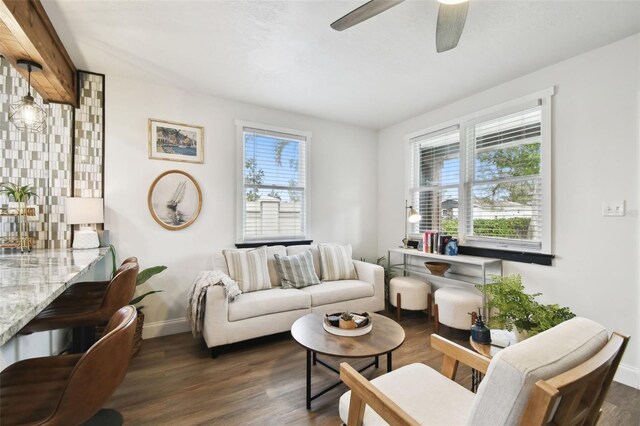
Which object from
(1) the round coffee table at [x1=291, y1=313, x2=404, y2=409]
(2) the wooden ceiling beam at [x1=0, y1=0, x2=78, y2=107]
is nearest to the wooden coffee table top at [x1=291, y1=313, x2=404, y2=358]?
(1) the round coffee table at [x1=291, y1=313, x2=404, y2=409]

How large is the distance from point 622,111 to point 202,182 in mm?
4022

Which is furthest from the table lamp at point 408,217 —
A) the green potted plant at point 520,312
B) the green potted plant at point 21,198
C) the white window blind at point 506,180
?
the green potted plant at point 21,198

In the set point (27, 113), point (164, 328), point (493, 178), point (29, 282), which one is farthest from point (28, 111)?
point (493, 178)

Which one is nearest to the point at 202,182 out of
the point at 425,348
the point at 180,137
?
the point at 180,137

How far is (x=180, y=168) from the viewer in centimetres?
333

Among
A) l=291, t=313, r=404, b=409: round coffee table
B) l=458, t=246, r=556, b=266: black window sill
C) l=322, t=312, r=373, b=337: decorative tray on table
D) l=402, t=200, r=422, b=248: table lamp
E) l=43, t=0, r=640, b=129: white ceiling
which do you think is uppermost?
l=43, t=0, r=640, b=129: white ceiling

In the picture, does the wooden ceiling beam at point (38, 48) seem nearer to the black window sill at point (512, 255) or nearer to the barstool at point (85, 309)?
the barstool at point (85, 309)

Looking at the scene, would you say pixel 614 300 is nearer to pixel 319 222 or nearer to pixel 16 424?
pixel 319 222

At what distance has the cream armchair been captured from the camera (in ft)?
2.62

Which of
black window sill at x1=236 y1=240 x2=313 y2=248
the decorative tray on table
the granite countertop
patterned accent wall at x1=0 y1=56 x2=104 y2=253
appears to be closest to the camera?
the granite countertop

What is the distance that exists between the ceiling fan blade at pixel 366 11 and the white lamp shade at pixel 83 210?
102 inches

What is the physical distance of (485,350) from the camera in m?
1.70

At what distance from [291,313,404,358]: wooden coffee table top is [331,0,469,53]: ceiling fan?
6.49 feet

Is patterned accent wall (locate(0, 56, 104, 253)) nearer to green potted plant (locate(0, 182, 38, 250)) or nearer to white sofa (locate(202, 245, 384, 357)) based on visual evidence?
green potted plant (locate(0, 182, 38, 250))
